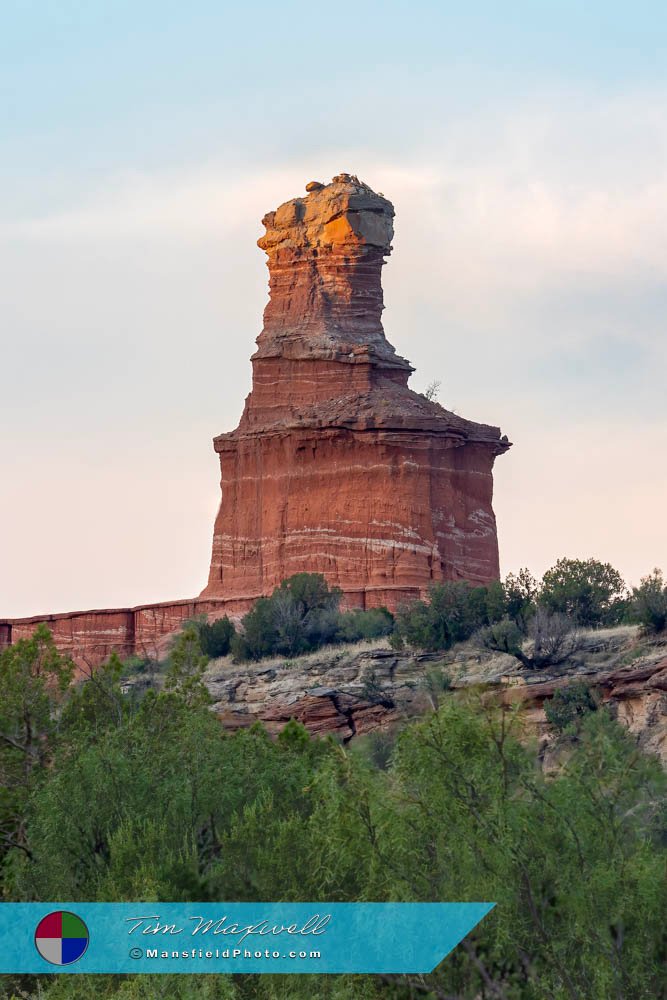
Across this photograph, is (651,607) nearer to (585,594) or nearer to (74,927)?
(585,594)

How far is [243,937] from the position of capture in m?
23.5

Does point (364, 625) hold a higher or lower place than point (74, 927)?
higher

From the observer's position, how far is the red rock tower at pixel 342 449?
77.5 meters

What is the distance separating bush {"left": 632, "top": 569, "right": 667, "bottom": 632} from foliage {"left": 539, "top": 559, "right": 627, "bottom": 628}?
9.57 ft

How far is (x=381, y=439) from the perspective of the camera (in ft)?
253

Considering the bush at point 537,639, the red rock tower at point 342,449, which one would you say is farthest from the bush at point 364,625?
the bush at point 537,639

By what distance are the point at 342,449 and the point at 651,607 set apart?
23.6m

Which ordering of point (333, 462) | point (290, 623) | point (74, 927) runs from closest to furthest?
point (74, 927), point (290, 623), point (333, 462)

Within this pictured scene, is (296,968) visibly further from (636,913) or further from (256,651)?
(256,651)

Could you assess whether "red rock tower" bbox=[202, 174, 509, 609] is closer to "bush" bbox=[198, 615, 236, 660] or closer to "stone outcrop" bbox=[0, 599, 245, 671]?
"stone outcrop" bbox=[0, 599, 245, 671]

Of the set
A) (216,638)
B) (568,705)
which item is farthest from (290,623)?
(568,705)

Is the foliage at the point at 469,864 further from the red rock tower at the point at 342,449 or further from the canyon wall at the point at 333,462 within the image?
the red rock tower at the point at 342,449

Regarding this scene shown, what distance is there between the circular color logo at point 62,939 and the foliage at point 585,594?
39.6 metres

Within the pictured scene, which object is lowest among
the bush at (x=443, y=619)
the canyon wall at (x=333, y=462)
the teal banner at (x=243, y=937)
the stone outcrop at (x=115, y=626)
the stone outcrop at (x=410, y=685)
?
the teal banner at (x=243, y=937)
